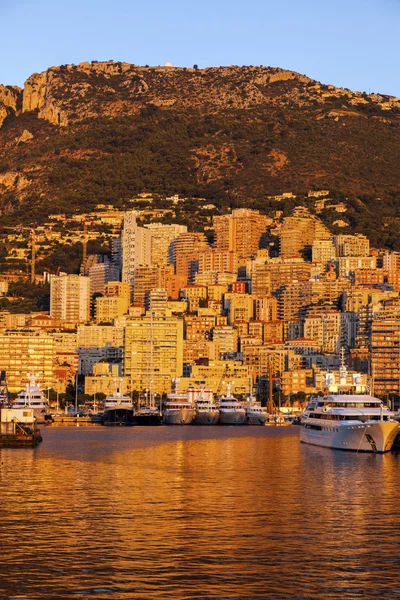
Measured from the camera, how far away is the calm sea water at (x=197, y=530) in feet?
142

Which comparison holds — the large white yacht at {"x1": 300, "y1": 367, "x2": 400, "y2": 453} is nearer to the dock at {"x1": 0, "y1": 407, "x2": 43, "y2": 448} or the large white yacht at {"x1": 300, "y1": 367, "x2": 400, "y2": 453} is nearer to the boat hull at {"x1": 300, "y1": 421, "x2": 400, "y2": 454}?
the boat hull at {"x1": 300, "y1": 421, "x2": 400, "y2": 454}

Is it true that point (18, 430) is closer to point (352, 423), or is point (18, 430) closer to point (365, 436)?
point (352, 423)

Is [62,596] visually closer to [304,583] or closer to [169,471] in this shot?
[304,583]

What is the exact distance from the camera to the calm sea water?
4319 cm

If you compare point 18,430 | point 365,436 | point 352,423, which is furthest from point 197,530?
point 18,430

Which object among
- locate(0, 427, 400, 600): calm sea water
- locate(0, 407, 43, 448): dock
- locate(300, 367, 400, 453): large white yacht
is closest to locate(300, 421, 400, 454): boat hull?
locate(300, 367, 400, 453): large white yacht

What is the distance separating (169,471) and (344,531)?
30537mm

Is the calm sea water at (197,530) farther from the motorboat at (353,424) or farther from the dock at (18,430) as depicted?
the dock at (18,430)

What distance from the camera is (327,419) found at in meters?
115

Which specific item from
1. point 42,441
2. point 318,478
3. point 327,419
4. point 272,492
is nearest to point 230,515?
point 272,492

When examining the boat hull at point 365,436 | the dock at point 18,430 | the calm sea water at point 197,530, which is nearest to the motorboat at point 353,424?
the boat hull at point 365,436

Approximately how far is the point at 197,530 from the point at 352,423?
56.3 m

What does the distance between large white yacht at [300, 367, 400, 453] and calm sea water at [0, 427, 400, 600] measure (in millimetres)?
12579

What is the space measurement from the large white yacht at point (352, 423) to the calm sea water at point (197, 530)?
12.6m
